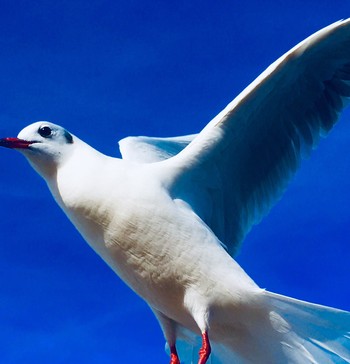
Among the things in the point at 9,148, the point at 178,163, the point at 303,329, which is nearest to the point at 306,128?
the point at 178,163

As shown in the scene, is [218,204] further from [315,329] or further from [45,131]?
[45,131]

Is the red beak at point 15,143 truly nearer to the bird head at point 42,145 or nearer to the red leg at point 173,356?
the bird head at point 42,145

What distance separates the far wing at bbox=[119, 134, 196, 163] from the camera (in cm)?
555

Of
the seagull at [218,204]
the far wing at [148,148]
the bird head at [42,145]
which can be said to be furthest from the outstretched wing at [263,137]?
the far wing at [148,148]

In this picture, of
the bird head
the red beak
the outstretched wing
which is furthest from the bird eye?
the outstretched wing

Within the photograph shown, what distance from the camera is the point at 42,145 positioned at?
181 inches

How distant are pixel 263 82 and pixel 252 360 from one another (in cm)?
166

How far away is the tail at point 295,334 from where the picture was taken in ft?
13.9

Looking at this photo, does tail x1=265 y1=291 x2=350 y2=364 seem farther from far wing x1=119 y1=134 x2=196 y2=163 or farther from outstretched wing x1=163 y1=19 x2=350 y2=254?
far wing x1=119 y1=134 x2=196 y2=163

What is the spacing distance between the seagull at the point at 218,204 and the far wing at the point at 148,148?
0.78 meters

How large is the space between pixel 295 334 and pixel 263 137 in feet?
4.40

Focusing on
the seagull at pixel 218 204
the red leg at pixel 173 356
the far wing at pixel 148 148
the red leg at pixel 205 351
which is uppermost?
the far wing at pixel 148 148

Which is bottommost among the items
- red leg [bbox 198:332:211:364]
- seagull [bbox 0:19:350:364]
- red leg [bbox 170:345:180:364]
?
red leg [bbox 198:332:211:364]

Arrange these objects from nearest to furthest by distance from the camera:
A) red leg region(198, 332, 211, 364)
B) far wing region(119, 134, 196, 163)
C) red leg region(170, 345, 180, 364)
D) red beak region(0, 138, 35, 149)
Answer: red leg region(198, 332, 211, 364), red beak region(0, 138, 35, 149), red leg region(170, 345, 180, 364), far wing region(119, 134, 196, 163)
